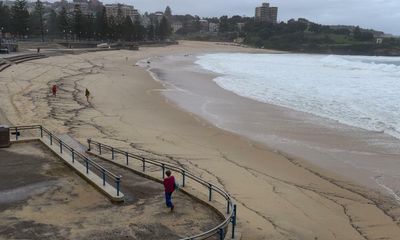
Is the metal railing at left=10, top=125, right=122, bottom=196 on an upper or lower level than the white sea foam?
upper

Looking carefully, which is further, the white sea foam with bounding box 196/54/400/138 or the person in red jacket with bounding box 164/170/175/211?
the white sea foam with bounding box 196/54/400/138

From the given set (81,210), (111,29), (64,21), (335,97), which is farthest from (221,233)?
(111,29)

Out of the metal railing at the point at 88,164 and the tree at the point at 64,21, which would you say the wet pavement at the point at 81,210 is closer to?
the metal railing at the point at 88,164

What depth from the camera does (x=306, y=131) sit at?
22219mm

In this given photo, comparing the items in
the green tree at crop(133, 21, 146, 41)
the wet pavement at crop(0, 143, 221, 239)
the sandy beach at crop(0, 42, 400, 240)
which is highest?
the green tree at crop(133, 21, 146, 41)

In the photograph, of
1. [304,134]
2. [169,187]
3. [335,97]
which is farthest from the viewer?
[335,97]

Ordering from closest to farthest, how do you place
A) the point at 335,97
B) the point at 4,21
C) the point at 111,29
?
the point at 335,97 < the point at 4,21 < the point at 111,29

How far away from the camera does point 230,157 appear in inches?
695

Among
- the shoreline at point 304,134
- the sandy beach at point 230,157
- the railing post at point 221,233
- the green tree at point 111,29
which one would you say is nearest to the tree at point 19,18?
the green tree at point 111,29

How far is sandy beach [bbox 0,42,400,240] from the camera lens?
11.5 meters

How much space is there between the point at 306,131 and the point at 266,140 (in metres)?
2.97

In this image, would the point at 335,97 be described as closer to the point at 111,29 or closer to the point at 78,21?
the point at 78,21

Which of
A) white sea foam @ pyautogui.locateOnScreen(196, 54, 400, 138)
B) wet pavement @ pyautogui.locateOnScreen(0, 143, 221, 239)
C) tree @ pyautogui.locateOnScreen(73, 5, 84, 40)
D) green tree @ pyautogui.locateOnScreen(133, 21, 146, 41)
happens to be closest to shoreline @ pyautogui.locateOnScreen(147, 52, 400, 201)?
white sea foam @ pyautogui.locateOnScreen(196, 54, 400, 138)

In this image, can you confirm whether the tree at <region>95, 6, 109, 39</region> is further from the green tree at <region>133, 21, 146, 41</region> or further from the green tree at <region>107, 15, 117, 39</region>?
the green tree at <region>133, 21, 146, 41</region>
